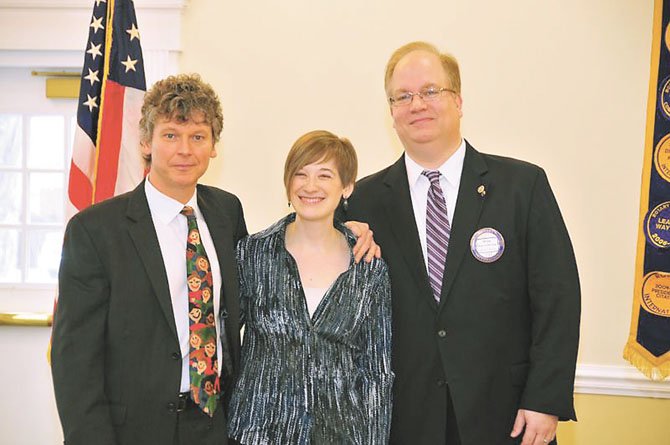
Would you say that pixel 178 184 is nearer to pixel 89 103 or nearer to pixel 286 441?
pixel 286 441

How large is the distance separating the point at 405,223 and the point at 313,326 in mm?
458

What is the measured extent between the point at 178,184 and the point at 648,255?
2108mm

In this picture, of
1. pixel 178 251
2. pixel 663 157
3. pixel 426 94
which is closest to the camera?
pixel 178 251

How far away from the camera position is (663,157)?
2951 mm

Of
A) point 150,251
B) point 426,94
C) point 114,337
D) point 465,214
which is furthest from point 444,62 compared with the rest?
point 114,337

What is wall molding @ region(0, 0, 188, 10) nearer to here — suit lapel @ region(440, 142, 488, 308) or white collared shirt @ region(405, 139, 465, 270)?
white collared shirt @ region(405, 139, 465, 270)

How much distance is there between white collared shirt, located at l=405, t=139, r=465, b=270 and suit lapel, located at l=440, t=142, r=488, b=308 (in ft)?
0.09

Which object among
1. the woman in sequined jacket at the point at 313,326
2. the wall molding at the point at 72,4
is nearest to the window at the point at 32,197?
the wall molding at the point at 72,4

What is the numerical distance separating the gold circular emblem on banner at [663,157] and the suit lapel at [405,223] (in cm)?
137

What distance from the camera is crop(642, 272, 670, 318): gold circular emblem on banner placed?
2957 mm

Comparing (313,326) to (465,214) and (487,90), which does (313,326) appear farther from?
(487,90)

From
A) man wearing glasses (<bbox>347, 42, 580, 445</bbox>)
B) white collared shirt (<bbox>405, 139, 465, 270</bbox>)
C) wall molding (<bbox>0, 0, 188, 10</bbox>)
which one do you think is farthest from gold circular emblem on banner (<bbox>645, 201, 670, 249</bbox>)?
wall molding (<bbox>0, 0, 188, 10</bbox>)

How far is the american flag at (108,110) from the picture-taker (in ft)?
8.80

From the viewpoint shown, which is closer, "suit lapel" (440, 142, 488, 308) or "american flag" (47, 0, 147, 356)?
"suit lapel" (440, 142, 488, 308)
